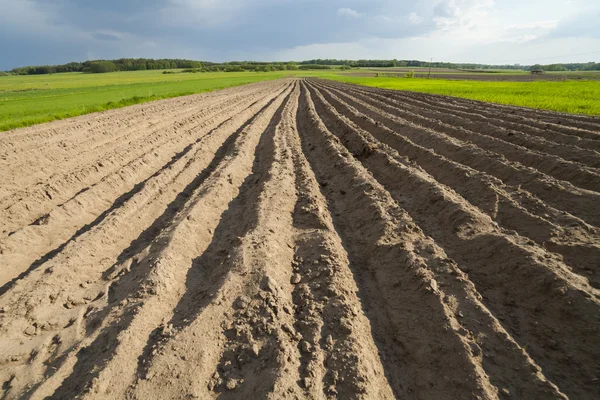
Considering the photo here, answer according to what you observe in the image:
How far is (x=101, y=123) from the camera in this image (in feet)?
48.0

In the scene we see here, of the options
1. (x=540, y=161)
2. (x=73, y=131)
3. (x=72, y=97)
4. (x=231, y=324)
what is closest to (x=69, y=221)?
(x=231, y=324)

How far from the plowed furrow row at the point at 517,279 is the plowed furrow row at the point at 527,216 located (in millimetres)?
435

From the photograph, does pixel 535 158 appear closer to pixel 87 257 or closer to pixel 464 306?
pixel 464 306

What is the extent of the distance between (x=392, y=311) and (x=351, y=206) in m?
2.90

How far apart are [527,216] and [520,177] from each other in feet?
7.16

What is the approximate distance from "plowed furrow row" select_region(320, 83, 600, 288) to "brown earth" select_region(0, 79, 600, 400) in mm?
30

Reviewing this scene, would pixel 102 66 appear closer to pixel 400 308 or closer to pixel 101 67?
pixel 101 67

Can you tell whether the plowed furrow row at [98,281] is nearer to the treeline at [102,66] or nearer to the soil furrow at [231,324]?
the soil furrow at [231,324]

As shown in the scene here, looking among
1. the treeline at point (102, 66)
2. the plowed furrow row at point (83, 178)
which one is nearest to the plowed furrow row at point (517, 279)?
the plowed furrow row at point (83, 178)

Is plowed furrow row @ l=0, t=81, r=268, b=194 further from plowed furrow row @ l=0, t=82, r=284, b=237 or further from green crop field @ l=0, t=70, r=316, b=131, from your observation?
green crop field @ l=0, t=70, r=316, b=131

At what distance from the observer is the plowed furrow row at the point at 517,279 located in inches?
112

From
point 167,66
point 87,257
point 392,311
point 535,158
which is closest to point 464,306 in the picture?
point 392,311

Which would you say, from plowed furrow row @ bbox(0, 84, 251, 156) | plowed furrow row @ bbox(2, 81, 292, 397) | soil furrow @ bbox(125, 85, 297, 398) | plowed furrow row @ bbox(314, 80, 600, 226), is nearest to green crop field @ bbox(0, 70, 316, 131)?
plowed furrow row @ bbox(0, 84, 251, 156)

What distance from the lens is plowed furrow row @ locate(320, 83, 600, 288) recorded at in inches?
159
